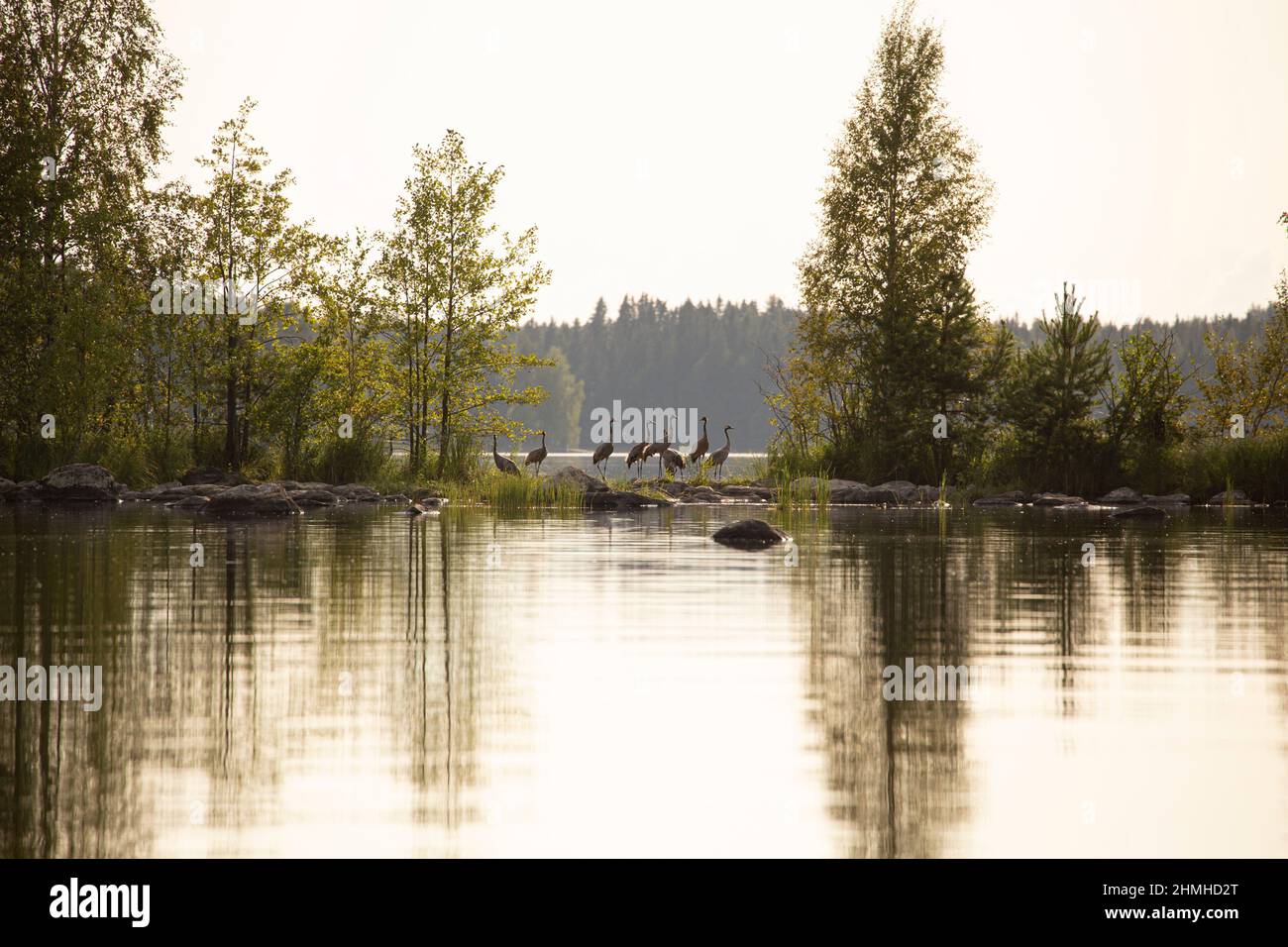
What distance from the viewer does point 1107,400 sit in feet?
133

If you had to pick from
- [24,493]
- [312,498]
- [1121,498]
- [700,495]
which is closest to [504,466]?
[700,495]

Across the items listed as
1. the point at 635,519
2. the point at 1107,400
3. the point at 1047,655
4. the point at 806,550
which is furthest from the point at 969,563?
the point at 1107,400

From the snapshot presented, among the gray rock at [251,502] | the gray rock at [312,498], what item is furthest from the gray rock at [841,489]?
the gray rock at [251,502]

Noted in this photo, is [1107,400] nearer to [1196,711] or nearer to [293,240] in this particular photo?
[293,240]

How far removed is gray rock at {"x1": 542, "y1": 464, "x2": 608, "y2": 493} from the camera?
119 feet

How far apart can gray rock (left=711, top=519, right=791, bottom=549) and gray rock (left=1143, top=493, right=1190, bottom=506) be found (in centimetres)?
1901

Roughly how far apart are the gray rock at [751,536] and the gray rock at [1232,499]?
19597 mm

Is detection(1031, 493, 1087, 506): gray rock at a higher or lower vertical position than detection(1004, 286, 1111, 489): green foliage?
lower

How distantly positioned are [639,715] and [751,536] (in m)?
14.2

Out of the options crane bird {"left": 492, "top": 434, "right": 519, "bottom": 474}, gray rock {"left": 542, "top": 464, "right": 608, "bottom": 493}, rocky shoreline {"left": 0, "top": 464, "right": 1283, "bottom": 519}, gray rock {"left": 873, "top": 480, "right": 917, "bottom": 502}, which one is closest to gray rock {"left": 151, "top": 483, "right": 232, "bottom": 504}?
rocky shoreline {"left": 0, "top": 464, "right": 1283, "bottom": 519}

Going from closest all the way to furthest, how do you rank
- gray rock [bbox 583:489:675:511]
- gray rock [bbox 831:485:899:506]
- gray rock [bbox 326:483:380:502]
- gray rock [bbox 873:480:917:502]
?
gray rock [bbox 583:489:675:511] < gray rock [bbox 326:483:380:502] < gray rock [bbox 831:485:899:506] < gray rock [bbox 873:480:917:502]

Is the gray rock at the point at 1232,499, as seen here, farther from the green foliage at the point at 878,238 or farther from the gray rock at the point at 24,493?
the gray rock at the point at 24,493

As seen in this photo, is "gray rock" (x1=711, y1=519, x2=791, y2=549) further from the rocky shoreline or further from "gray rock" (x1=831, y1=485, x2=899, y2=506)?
"gray rock" (x1=831, y1=485, x2=899, y2=506)

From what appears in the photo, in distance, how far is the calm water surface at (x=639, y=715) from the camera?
5891 millimetres
